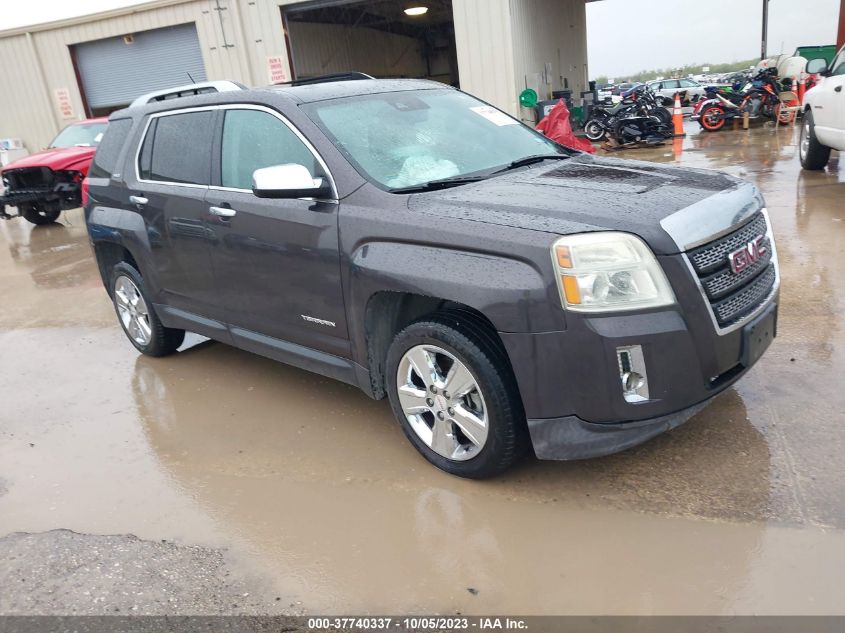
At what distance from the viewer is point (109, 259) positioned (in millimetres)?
5418

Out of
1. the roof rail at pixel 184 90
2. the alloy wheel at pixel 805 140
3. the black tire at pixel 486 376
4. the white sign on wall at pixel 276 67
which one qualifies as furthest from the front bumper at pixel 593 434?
the white sign on wall at pixel 276 67

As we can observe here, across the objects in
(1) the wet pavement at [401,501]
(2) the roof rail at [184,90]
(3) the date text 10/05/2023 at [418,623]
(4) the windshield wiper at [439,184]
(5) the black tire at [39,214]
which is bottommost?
(5) the black tire at [39,214]

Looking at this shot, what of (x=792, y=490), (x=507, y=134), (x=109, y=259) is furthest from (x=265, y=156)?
(x=792, y=490)

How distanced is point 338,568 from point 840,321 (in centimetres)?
370

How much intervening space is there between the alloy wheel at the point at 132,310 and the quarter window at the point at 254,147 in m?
1.55

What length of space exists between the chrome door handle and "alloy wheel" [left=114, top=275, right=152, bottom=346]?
135 cm

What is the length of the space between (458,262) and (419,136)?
Answer: 1.10 meters

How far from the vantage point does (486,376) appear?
9.68ft

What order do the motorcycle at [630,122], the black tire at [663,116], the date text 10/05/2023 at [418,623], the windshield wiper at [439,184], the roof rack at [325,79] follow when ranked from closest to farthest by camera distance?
the date text 10/05/2023 at [418,623], the windshield wiper at [439,184], the roof rack at [325,79], the motorcycle at [630,122], the black tire at [663,116]

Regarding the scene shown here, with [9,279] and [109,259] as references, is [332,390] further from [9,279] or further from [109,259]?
[9,279]

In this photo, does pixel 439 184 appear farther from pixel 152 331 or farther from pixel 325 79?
pixel 152 331

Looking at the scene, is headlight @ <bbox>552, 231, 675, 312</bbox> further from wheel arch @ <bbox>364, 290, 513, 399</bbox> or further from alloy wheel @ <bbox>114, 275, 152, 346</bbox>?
alloy wheel @ <bbox>114, 275, 152, 346</bbox>

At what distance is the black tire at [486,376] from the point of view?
9.71ft

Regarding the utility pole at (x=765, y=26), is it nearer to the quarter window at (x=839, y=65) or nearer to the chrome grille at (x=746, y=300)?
the quarter window at (x=839, y=65)
